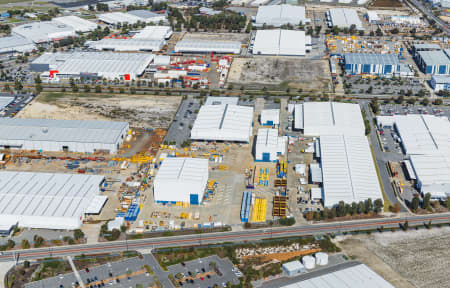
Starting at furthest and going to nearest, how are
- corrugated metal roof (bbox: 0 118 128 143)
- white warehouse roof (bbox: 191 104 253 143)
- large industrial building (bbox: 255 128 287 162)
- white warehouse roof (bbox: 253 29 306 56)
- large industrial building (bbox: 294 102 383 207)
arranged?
white warehouse roof (bbox: 253 29 306 56) < white warehouse roof (bbox: 191 104 253 143) < corrugated metal roof (bbox: 0 118 128 143) < large industrial building (bbox: 255 128 287 162) < large industrial building (bbox: 294 102 383 207)

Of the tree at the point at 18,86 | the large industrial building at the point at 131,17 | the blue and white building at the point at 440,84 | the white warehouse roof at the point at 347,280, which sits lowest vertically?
the white warehouse roof at the point at 347,280

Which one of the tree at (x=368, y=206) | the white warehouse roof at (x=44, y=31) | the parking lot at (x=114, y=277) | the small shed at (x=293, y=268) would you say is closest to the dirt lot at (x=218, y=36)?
the white warehouse roof at (x=44, y=31)

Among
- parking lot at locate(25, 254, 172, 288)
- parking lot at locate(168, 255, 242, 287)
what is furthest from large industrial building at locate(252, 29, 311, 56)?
parking lot at locate(25, 254, 172, 288)

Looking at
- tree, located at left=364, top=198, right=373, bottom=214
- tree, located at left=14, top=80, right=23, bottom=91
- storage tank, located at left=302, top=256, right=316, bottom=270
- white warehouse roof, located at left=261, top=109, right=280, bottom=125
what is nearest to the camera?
storage tank, located at left=302, top=256, right=316, bottom=270

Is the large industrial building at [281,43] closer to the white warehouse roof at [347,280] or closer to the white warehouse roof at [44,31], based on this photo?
the white warehouse roof at [44,31]

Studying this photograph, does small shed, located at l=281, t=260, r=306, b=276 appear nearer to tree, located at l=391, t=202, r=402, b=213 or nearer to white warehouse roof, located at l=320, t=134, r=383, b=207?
white warehouse roof, located at l=320, t=134, r=383, b=207

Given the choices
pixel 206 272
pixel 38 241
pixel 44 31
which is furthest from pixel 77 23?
pixel 206 272
